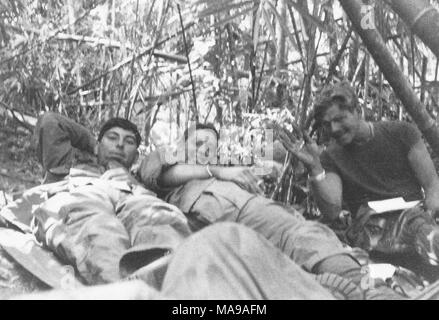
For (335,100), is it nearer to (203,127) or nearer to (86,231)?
(203,127)

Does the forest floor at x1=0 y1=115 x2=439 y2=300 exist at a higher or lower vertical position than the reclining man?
higher

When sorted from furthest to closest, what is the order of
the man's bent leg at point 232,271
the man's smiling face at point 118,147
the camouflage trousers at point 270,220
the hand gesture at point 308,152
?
the man's smiling face at point 118,147, the hand gesture at point 308,152, the camouflage trousers at point 270,220, the man's bent leg at point 232,271

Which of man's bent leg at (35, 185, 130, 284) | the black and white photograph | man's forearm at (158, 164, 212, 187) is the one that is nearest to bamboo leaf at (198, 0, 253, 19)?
the black and white photograph

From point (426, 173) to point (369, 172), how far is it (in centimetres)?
15

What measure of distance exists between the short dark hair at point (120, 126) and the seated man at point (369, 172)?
41 centimetres

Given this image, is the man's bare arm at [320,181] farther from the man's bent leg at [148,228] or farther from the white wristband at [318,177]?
the man's bent leg at [148,228]

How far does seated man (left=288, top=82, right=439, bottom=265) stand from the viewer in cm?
191

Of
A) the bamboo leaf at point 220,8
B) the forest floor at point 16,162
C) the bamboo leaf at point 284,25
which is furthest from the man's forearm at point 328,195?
the bamboo leaf at point 220,8

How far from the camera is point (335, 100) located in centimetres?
Result: 200

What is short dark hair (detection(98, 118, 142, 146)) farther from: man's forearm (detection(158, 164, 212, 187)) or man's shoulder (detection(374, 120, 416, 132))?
man's shoulder (detection(374, 120, 416, 132))

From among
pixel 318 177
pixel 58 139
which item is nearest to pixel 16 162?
pixel 58 139

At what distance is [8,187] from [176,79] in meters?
0.52

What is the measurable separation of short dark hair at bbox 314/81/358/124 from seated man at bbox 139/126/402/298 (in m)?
0.24

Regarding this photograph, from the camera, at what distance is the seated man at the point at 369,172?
1911mm
